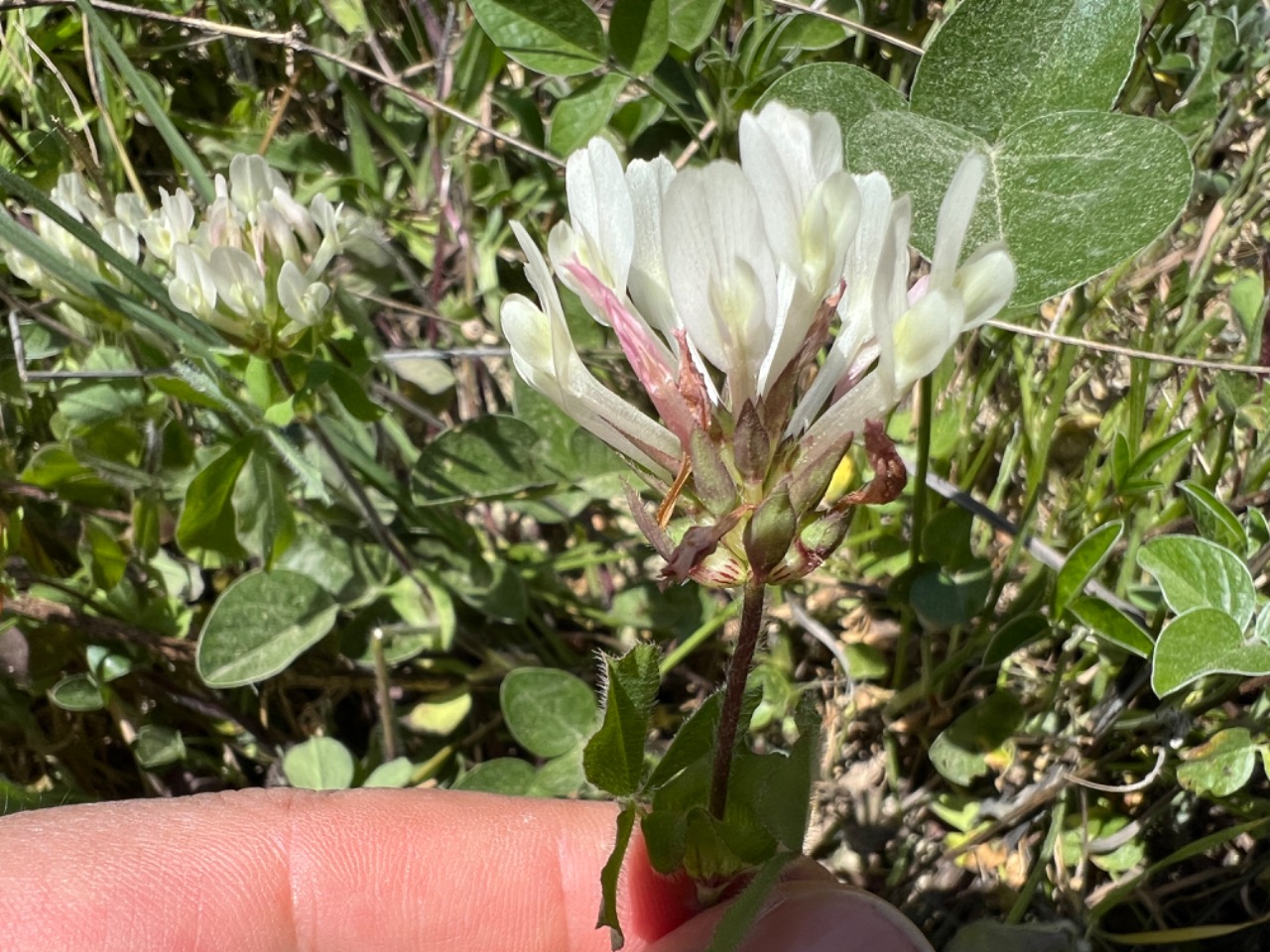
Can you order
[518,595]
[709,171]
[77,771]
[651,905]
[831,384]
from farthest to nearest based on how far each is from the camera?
[77,771] → [518,595] → [651,905] → [831,384] → [709,171]

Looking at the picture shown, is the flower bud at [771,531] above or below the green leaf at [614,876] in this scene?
above

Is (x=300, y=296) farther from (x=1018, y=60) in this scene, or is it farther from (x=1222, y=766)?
(x=1222, y=766)

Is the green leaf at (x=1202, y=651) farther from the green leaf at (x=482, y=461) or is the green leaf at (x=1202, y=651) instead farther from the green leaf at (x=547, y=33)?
the green leaf at (x=547, y=33)

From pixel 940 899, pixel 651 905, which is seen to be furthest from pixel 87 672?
pixel 940 899

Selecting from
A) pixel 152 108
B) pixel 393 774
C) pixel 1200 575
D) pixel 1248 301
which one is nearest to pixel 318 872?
pixel 393 774

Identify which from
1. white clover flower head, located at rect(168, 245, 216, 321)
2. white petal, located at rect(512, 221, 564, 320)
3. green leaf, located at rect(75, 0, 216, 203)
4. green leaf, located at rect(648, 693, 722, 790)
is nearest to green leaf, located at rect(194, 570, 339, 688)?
white clover flower head, located at rect(168, 245, 216, 321)

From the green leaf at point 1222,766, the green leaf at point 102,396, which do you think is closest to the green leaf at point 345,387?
the green leaf at point 102,396

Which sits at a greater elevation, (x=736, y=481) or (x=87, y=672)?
(x=736, y=481)

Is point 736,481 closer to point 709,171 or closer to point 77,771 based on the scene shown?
point 709,171

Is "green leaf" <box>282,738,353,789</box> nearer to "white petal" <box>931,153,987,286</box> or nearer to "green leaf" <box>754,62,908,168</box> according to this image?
"green leaf" <box>754,62,908,168</box>
